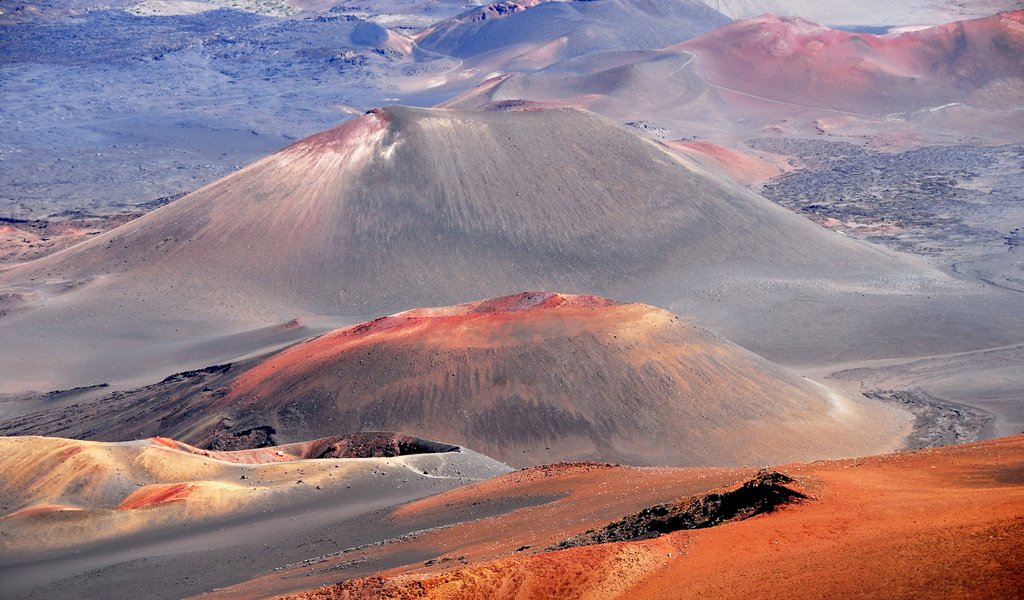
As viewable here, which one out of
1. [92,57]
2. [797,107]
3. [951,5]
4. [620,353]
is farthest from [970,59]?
[92,57]

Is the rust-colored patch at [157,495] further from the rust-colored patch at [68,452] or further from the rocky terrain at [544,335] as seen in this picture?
the rust-colored patch at [68,452]

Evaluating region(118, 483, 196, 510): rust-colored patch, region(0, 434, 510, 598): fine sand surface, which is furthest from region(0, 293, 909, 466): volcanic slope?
region(118, 483, 196, 510): rust-colored patch

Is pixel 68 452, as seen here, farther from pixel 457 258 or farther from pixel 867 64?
pixel 867 64

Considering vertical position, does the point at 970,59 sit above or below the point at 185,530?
above

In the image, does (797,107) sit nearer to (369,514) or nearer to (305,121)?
(305,121)

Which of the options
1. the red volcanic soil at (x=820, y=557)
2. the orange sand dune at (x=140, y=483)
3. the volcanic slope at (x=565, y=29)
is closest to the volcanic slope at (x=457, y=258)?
the orange sand dune at (x=140, y=483)
